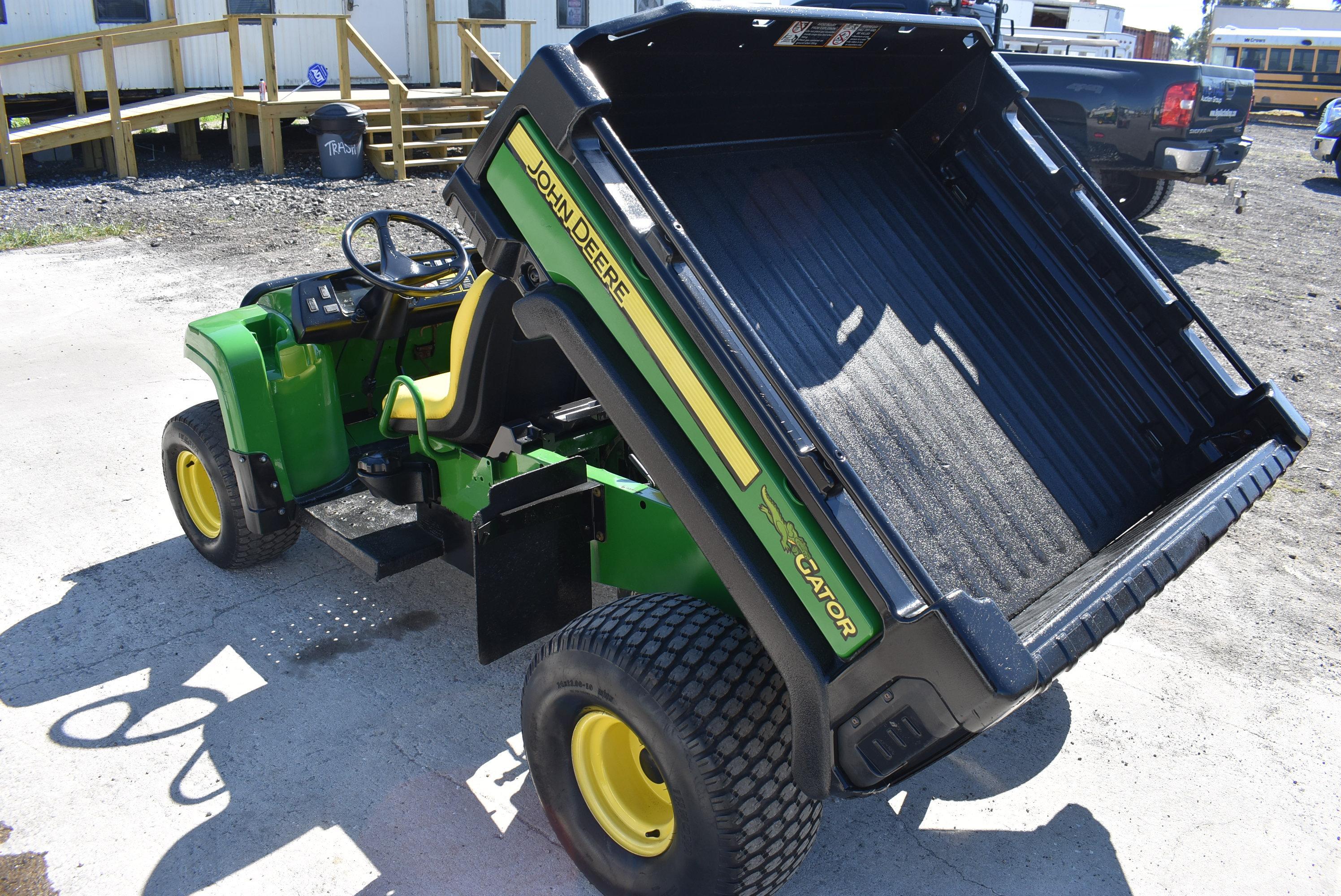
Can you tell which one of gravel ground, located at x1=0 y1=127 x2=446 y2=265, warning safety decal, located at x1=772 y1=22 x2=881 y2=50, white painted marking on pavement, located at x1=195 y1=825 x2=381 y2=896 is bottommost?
gravel ground, located at x1=0 y1=127 x2=446 y2=265

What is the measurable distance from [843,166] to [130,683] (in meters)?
2.96

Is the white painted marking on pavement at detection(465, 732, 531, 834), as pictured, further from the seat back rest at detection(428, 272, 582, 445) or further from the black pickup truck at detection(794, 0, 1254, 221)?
the black pickup truck at detection(794, 0, 1254, 221)

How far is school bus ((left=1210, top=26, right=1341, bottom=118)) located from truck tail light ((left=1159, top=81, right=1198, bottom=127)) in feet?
67.7

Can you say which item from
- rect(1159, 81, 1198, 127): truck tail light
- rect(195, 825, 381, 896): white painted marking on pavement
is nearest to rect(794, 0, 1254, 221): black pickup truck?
rect(1159, 81, 1198, 127): truck tail light

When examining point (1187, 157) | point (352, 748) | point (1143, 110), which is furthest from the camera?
point (1143, 110)

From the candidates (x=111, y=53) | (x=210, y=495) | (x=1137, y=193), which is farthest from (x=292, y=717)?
(x=111, y=53)

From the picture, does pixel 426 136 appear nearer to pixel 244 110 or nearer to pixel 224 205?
pixel 244 110

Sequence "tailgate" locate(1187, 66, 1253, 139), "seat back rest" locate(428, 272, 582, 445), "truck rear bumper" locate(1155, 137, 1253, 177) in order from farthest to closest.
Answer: "tailgate" locate(1187, 66, 1253, 139) < "truck rear bumper" locate(1155, 137, 1253, 177) < "seat back rest" locate(428, 272, 582, 445)

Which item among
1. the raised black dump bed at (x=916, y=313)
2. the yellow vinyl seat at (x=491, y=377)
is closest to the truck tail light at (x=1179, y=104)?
the raised black dump bed at (x=916, y=313)

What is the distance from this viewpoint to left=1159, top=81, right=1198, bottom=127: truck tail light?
9.51m

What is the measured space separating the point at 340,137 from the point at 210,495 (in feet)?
29.7

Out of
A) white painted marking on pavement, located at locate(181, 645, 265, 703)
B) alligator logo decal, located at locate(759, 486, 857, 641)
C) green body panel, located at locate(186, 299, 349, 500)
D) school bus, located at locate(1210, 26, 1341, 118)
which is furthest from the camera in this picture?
school bus, located at locate(1210, 26, 1341, 118)

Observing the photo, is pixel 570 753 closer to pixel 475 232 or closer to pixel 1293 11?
pixel 475 232

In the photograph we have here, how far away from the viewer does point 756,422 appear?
84.4 inches
